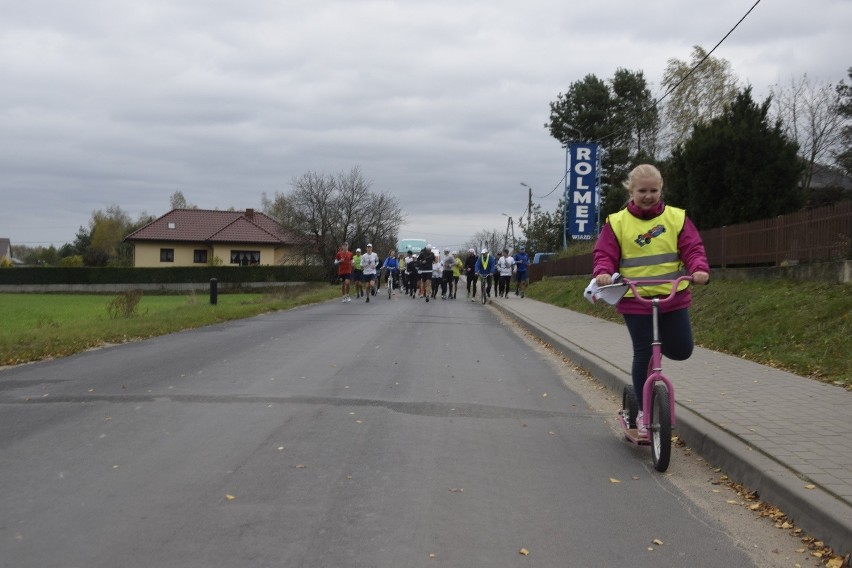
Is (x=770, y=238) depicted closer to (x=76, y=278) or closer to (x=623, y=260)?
(x=623, y=260)

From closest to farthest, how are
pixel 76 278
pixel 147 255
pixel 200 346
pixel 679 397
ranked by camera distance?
pixel 679 397 < pixel 200 346 < pixel 76 278 < pixel 147 255

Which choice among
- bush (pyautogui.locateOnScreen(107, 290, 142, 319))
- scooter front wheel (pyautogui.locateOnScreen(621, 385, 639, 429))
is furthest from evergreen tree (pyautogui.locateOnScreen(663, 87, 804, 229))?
scooter front wheel (pyautogui.locateOnScreen(621, 385, 639, 429))

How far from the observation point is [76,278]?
59656 millimetres

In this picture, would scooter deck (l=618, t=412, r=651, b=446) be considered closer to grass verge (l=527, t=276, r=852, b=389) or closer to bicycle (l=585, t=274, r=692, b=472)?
bicycle (l=585, t=274, r=692, b=472)

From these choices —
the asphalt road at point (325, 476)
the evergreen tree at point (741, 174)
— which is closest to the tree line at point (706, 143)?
the evergreen tree at point (741, 174)

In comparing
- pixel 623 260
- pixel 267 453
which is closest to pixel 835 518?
pixel 623 260

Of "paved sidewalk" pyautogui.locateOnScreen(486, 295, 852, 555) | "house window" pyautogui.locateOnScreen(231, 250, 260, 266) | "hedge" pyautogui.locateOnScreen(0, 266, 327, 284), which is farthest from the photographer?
"house window" pyautogui.locateOnScreen(231, 250, 260, 266)

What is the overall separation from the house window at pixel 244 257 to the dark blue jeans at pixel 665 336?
6964 centimetres

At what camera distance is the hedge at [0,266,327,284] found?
5900 centimetres

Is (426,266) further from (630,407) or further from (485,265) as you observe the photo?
(630,407)

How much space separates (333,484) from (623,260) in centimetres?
241

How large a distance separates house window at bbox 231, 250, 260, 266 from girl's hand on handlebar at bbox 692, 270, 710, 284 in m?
Answer: 70.1

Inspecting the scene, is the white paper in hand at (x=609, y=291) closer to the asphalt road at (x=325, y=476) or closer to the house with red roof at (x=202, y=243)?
the asphalt road at (x=325, y=476)

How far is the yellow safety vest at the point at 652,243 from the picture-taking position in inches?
214
